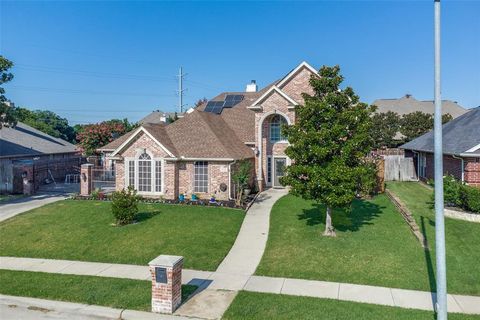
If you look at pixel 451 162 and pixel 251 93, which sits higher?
pixel 251 93

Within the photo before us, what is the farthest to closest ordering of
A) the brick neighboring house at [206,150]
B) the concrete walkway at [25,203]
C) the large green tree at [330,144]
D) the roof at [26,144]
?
1. the roof at [26,144]
2. the brick neighboring house at [206,150]
3. the concrete walkway at [25,203]
4. the large green tree at [330,144]

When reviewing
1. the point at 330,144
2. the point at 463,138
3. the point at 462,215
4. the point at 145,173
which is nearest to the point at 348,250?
the point at 330,144

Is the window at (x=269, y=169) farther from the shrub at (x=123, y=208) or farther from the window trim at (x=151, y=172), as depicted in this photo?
the shrub at (x=123, y=208)

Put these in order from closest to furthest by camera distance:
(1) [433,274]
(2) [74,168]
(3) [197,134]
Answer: (1) [433,274]
(3) [197,134]
(2) [74,168]

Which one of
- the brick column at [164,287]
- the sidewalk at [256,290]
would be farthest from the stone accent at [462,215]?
the brick column at [164,287]

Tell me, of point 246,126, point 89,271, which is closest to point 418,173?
point 246,126

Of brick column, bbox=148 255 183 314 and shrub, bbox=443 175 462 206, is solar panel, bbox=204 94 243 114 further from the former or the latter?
brick column, bbox=148 255 183 314

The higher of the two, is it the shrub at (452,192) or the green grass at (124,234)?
the shrub at (452,192)

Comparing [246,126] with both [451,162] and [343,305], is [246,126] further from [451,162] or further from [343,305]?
[343,305]
